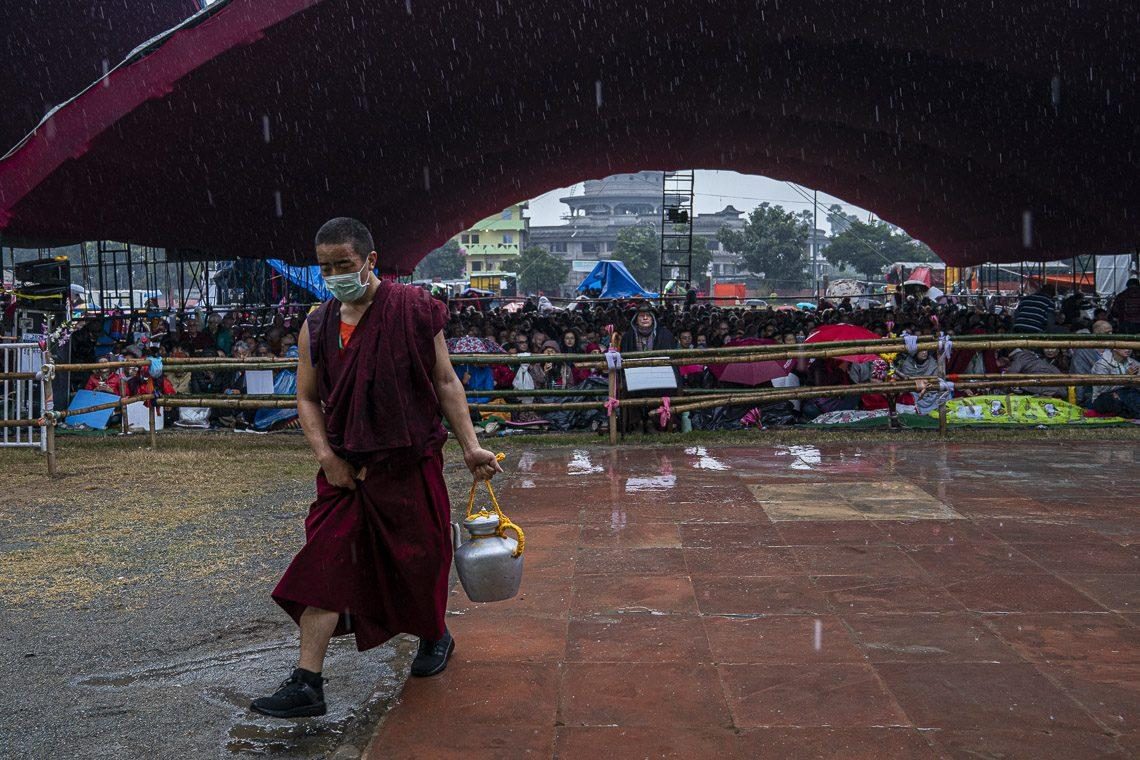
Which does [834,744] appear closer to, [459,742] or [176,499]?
[459,742]

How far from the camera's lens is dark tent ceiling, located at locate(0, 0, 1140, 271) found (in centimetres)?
1098

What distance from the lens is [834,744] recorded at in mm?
2896

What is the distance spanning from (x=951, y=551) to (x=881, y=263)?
164ft

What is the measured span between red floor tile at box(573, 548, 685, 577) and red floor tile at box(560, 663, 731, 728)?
3.96 feet

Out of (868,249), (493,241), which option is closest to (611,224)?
(493,241)

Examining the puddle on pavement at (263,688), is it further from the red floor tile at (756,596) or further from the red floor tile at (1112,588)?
the red floor tile at (1112,588)

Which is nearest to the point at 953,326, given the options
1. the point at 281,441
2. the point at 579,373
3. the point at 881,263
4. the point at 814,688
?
the point at 579,373

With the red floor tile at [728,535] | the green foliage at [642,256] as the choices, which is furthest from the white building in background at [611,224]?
the red floor tile at [728,535]

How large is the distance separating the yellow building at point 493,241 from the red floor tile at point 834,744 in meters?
66.4

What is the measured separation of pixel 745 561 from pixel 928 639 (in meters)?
1.24

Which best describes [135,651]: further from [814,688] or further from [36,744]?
[814,688]

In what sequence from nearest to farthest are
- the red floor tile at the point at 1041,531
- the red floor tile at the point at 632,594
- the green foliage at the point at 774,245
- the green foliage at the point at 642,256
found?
the red floor tile at the point at 632,594 < the red floor tile at the point at 1041,531 < the green foliage at the point at 774,245 < the green foliage at the point at 642,256

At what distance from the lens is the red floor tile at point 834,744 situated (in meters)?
2.83

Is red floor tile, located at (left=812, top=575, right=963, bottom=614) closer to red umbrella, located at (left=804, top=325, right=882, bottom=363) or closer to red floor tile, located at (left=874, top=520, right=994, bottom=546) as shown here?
red floor tile, located at (left=874, top=520, right=994, bottom=546)
